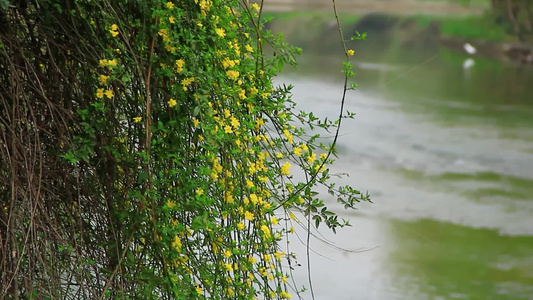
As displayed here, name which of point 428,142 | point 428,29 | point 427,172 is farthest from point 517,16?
point 427,172

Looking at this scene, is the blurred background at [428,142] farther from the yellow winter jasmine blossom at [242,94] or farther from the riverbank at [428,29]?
the yellow winter jasmine blossom at [242,94]

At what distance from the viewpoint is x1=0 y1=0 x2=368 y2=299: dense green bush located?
0.81 metres

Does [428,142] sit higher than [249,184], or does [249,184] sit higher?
[428,142]

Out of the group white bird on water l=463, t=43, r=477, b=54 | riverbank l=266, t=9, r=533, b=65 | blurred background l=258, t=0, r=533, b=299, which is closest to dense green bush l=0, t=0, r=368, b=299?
blurred background l=258, t=0, r=533, b=299

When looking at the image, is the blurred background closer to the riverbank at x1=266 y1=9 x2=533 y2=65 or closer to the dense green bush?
the riverbank at x1=266 y1=9 x2=533 y2=65

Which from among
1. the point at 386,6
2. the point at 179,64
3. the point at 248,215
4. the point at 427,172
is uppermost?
the point at 386,6

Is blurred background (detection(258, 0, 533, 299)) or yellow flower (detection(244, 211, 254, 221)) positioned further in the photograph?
blurred background (detection(258, 0, 533, 299))

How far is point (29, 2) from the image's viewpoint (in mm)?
870

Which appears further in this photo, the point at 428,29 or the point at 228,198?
the point at 428,29

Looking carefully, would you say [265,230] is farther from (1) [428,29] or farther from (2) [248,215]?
(1) [428,29]

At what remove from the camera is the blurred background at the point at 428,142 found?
2389mm

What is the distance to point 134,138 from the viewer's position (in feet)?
2.93

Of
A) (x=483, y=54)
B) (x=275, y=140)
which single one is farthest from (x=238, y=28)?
(x=483, y=54)

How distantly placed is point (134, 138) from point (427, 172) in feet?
7.63
